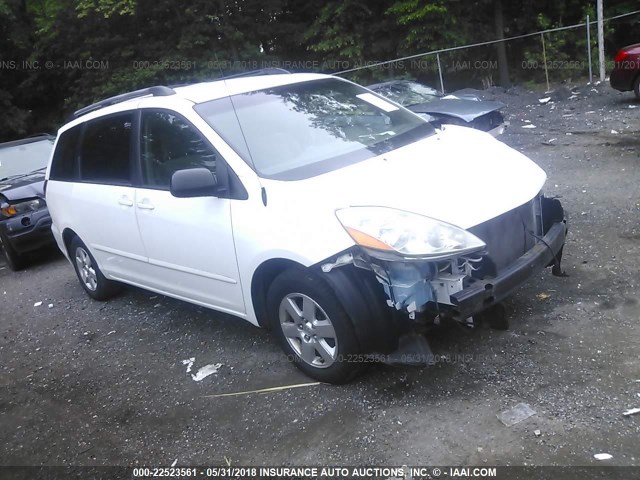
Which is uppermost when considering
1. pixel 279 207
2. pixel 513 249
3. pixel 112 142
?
pixel 112 142

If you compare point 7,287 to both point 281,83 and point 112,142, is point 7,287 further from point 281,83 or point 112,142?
point 281,83

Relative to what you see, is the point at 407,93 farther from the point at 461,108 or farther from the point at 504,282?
the point at 504,282

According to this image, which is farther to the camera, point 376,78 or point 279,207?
point 376,78

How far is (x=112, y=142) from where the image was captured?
507cm

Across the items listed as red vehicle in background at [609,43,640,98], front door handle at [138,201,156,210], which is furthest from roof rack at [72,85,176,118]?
red vehicle in background at [609,43,640,98]

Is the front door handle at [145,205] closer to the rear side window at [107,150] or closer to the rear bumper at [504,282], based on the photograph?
the rear side window at [107,150]

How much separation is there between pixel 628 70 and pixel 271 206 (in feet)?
33.9

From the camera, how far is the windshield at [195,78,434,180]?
155 inches

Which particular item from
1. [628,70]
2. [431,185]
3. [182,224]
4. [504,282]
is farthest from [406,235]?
[628,70]

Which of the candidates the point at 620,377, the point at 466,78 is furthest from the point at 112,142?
the point at 466,78

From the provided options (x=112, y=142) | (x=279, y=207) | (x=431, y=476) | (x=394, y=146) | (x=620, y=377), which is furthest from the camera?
(x=112, y=142)

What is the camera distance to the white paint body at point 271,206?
3.48m

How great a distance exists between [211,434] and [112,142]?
274 cm

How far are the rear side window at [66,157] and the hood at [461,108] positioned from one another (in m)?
5.00
